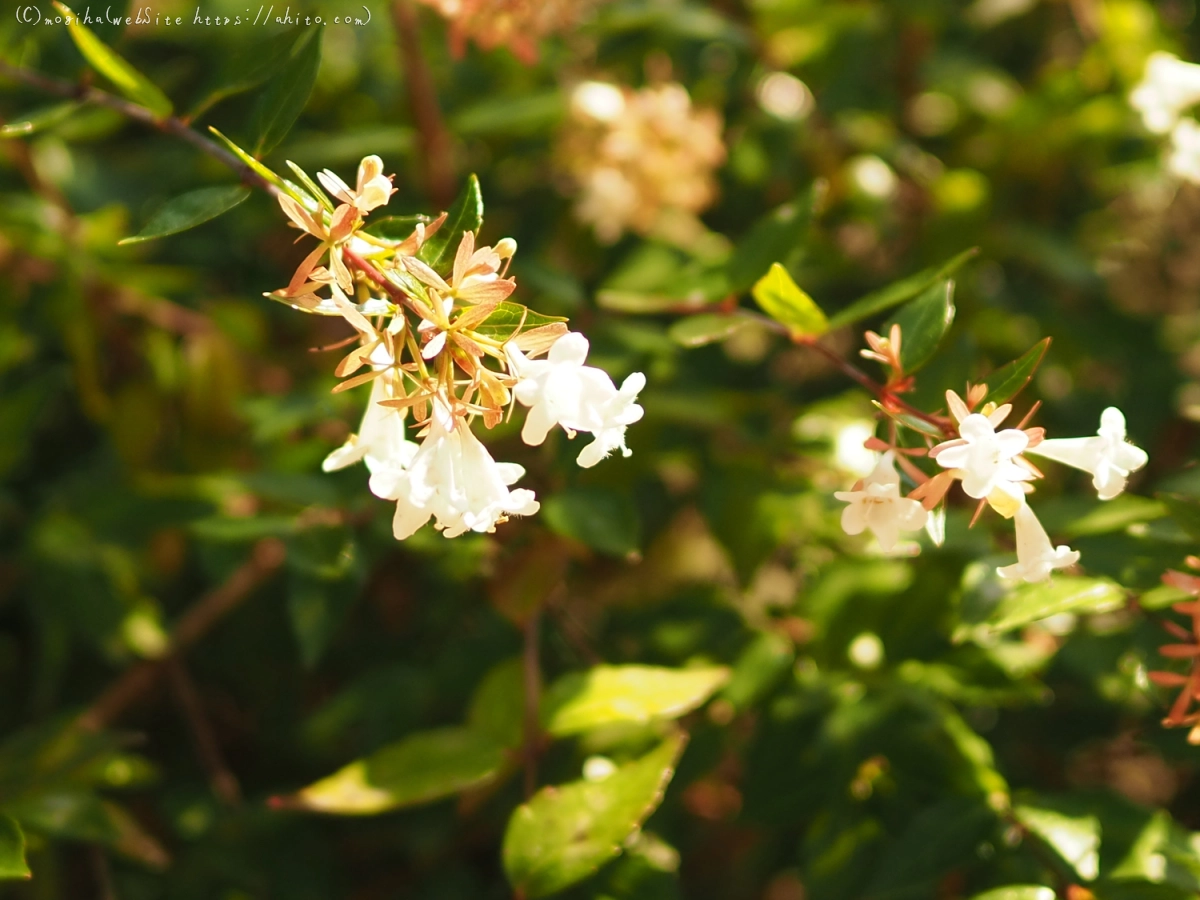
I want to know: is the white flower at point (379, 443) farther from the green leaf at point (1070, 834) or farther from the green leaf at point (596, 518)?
the green leaf at point (1070, 834)

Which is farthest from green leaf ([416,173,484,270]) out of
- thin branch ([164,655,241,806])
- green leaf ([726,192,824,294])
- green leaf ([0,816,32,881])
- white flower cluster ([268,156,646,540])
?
thin branch ([164,655,241,806])

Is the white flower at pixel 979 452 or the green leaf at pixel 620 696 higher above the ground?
the white flower at pixel 979 452

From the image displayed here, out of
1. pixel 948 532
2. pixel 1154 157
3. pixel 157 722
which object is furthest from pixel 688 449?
pixel 157 722

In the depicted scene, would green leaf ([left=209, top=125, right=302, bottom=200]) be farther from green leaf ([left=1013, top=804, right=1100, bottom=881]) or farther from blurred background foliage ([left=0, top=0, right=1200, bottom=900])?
green leaf ([left=1013, top=804, right=1100, bottom=881])

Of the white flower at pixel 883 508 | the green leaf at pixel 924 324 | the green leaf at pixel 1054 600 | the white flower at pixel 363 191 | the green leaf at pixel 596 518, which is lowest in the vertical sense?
the green leaf at pixel 596 518

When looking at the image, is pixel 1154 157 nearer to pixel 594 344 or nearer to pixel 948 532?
pixel 948 532

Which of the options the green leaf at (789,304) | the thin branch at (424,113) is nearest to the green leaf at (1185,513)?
the green leaf at (789,304)

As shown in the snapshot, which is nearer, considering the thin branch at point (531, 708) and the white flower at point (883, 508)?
the white flower at point (883, 508)
